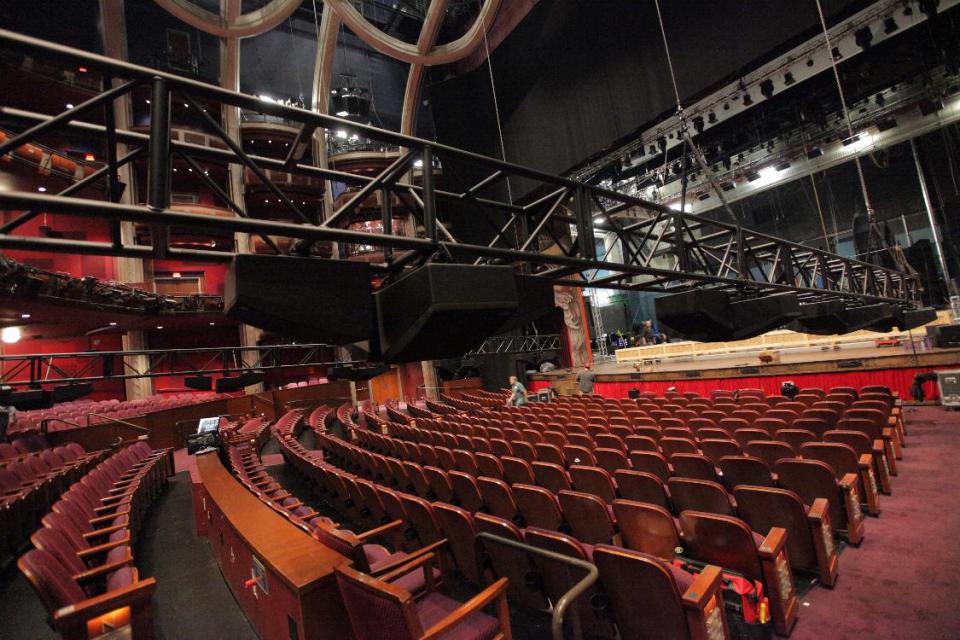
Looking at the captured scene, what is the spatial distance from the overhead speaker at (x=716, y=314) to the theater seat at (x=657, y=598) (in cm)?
294

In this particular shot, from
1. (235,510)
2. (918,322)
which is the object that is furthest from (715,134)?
(235,510)

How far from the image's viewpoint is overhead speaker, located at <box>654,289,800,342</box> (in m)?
4.84

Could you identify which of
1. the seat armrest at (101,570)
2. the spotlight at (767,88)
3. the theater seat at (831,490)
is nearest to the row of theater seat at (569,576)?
the theater seat at (831,490)

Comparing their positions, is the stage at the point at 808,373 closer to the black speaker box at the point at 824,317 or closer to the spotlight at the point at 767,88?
the black speaker box at the point at 824,317

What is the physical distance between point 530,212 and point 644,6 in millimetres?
9844

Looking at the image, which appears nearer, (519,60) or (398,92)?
(519,60)

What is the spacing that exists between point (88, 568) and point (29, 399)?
5028mm

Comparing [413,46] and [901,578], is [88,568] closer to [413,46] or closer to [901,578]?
[901,578]

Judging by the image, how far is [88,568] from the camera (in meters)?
3.40

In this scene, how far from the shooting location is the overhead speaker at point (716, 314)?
15.9 ft

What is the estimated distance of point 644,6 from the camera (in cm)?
1023

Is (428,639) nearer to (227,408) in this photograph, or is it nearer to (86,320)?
(227,408)

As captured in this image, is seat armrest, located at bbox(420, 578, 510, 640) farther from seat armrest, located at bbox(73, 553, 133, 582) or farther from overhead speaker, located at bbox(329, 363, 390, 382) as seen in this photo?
overhead speaker, located at bbox(329, 363, 390, 382)

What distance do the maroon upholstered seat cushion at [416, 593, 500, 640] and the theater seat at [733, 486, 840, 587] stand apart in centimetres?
197
